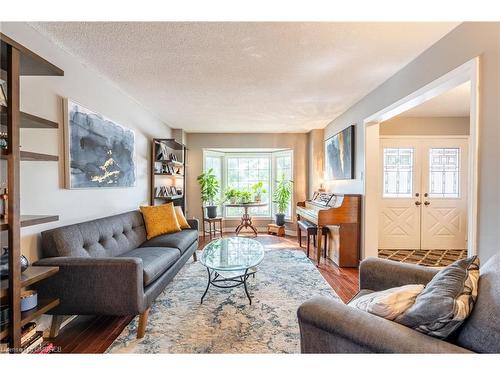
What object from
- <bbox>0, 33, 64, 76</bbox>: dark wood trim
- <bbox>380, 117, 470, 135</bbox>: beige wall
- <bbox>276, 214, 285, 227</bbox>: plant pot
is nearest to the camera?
<bbox>0, 33, 64, 76</bbox>: dark wood trim

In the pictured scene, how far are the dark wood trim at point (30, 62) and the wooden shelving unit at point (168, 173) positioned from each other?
8.26ft

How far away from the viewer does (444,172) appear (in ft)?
14.1

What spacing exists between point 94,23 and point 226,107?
7.01ft

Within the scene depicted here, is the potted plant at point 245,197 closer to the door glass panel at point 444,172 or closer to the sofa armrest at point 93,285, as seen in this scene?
the door glass panel at point 444,172

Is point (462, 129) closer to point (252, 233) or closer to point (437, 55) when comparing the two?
point (437, 55)

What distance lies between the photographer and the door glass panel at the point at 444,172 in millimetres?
4285

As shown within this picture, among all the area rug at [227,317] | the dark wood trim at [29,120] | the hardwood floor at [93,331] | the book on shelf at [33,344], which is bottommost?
the hardwood floor at [93,331]

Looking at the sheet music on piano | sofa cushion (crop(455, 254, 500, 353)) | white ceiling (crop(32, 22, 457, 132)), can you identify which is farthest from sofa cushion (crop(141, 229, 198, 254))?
sofa cushion (crop(455, 254, 500, 353))

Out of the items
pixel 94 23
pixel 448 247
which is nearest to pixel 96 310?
pixel 94 23

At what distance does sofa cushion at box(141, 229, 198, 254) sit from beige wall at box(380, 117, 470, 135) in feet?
12.4

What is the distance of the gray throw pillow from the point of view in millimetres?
955

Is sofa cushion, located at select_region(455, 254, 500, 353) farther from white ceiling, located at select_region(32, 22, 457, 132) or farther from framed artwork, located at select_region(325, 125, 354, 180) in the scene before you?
framed artwork, located at select_region(325, 125, 354, 180)

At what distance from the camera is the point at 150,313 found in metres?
2.23

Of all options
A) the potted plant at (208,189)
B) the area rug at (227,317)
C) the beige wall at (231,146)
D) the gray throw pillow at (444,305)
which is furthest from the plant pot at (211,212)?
the gray throw pillow at (444,305)
